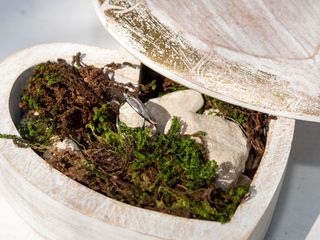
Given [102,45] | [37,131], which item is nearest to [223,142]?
[37,131]

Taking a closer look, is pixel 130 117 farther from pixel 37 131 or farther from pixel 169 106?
pixel 37 131

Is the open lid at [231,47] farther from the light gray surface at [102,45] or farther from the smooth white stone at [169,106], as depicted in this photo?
the light gray surface at [102,45]

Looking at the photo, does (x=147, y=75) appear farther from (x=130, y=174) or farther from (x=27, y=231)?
(x=27, y=231)

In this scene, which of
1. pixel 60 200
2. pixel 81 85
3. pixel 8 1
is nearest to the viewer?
pixel 60 200

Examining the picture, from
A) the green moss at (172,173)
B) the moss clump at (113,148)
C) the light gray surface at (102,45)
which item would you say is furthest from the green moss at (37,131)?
the light gray surface at (102,45)

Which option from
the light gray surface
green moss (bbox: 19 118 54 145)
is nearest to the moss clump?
green moss (bbox: 19 118 54 145)

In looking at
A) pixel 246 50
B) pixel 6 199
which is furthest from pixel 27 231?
pixel 246 50
